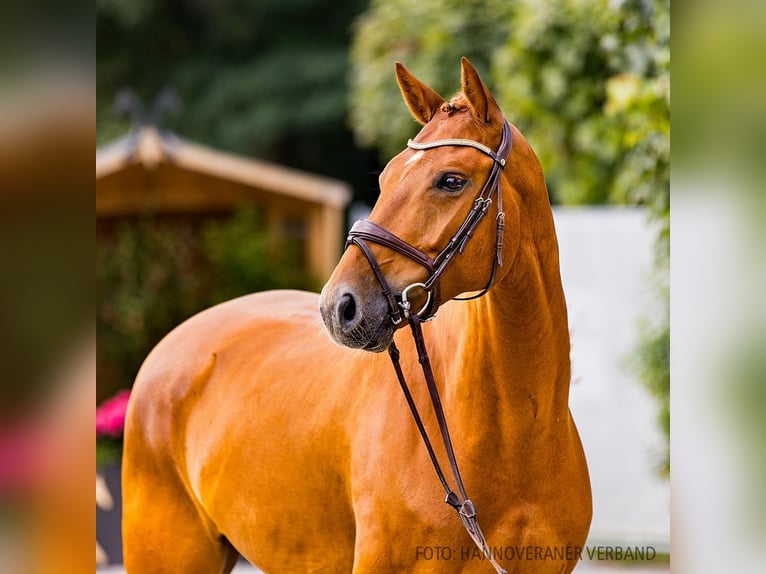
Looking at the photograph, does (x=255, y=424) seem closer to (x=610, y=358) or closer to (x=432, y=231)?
(x=432, y=231)

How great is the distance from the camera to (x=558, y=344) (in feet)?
7.81

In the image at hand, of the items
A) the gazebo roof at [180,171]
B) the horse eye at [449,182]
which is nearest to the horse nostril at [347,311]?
the horse eye at [449,182]

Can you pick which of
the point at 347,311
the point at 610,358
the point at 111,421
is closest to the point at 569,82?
the point at 610,358

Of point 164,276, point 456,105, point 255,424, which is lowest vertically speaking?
point 255,424

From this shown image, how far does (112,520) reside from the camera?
20.2 ft

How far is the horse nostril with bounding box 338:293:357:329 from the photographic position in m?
A: 2.03

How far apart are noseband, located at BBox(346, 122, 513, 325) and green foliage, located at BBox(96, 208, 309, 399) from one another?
6.07 m

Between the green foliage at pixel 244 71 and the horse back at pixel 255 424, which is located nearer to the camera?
the horse back at pixel 255 424

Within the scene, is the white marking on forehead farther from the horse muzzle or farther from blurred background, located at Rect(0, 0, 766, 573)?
blurred background, located at Rect(0, 0, 766, 573)

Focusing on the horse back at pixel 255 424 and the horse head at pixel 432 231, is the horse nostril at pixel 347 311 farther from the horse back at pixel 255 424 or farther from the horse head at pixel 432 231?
the horse back at pixel 255 424

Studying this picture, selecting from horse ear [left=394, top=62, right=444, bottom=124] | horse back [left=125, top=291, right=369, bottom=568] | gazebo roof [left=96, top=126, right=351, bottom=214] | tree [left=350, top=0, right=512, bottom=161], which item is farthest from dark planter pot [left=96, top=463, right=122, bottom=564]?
tree [left=350, top=0, right=512, bottom=161]

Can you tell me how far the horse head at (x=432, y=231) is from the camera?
2.06m

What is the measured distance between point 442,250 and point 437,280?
0.07 metres
